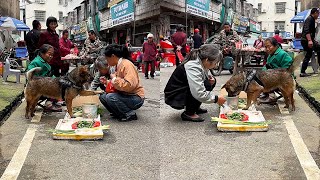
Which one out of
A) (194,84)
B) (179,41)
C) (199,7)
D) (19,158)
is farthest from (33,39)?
(199,7)

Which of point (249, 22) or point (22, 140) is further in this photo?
point (249, 22)

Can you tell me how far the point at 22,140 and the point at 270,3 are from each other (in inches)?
1843

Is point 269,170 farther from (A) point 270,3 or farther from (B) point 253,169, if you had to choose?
(A) point 270,3

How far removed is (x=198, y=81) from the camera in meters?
5.43

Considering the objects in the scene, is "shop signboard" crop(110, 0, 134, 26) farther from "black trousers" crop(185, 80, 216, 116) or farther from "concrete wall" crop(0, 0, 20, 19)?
"black trousers" crop(185, 80, 216, 116)

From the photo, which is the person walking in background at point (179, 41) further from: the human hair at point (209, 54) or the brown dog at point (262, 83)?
the human hair at point (209, 54)

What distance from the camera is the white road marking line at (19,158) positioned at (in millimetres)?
3670

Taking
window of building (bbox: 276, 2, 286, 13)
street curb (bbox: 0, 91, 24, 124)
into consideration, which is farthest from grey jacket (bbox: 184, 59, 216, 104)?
window of building (bbox: 276, 2, 286, 13)

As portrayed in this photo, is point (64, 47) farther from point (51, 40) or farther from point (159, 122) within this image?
point (159, 122)

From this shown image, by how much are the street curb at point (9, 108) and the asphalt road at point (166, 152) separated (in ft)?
0.64

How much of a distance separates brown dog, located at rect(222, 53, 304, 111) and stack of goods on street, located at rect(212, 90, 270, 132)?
21 cm

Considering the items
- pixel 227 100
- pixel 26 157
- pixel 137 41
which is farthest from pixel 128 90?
pixel 137 41

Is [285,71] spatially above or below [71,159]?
above

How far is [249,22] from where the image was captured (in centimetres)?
3797
